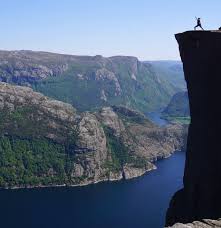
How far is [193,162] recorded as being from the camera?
50.3 meters

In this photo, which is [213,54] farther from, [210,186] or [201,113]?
[210,186]

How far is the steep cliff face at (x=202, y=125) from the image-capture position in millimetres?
45625

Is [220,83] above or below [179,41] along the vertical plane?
below

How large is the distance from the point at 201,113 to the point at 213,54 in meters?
5.91

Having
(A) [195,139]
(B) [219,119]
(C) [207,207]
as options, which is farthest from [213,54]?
(C) [207,207]

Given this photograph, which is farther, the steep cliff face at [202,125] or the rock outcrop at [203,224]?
the steep cliff face at [202,125]

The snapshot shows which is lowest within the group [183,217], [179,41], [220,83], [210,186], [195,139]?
[183,217]

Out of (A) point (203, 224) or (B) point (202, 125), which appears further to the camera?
(B) point (202, 125)

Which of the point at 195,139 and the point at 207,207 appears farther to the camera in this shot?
the point at 195,139

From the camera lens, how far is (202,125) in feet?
158

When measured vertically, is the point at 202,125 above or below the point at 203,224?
above

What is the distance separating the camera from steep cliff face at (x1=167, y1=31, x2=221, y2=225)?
45.6 meters

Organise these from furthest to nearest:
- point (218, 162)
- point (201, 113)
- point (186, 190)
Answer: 1. point (186, 190)
2. point (201, 113)
3. point (218, 162)

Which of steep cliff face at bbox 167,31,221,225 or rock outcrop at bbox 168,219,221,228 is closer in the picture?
rock outcrop at bbox 168,219,221,228
